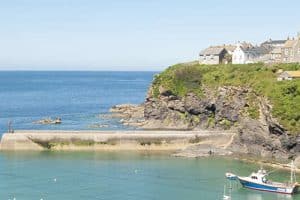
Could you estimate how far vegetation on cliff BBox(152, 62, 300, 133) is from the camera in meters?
58.7

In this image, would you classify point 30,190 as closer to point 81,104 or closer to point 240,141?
point 240,141

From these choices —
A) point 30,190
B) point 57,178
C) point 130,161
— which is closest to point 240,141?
point 130,161

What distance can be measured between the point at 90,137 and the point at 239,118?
1743cm

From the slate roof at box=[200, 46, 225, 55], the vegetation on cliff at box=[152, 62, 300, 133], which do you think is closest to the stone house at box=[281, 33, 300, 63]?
the vegetation on cliff at box=[152, 62, 300, 133]

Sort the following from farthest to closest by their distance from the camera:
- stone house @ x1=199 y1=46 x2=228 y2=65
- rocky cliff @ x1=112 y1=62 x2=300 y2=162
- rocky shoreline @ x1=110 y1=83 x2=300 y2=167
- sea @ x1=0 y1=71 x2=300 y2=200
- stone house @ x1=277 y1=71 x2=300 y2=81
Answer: stone house @ x1=199 y1=46 x2=228 y2=65, stone house @ x1=277 y1=71 x2=300 y2=81, rocky cliff @ x1=112 y1=62 x2=300 y2=162, rocky shoreline @ x1=110 y1=83 x2=300 y2=167, sea @ x1=0 y1=71 x2=300 y2=200

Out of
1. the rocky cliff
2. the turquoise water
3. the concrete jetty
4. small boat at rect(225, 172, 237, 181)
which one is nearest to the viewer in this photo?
the turquoise water

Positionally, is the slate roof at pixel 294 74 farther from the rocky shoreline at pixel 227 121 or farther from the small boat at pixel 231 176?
the small boat at pixel 231 176

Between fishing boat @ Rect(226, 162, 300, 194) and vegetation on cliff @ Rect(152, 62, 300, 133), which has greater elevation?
vegetation on cliff @ Rect(152, 62, 300, 133)

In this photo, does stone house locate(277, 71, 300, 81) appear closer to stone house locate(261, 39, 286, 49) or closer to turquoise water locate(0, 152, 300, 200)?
turquoise water locate(0, 152, 300, 200)

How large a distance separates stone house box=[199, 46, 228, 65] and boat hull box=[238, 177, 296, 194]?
43.8 m

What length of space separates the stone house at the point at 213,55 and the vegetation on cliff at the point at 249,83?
936cm

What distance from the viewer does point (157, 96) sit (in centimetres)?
8019

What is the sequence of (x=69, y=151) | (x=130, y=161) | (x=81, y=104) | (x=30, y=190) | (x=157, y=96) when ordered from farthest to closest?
1. (x=81, y=104)
2. (x=157, y=96)
3. (x=69, y=151)
4. (x=130, y=161)
5. (x=30, y=190)

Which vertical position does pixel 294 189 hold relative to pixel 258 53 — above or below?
below
